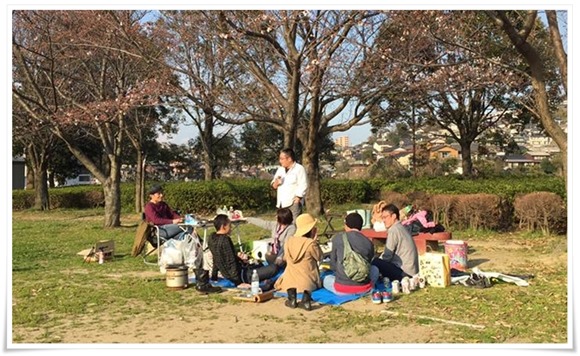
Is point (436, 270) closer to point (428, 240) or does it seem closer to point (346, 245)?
point (346, 245)

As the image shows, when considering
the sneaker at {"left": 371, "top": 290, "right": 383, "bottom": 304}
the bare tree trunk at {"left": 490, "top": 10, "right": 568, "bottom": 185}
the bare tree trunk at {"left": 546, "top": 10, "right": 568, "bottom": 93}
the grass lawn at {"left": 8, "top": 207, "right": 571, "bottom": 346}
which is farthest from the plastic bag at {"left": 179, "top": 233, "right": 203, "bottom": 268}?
the bare tree trunk at {"left": 546, "top": 10, "right": 568, "bottom": 93}

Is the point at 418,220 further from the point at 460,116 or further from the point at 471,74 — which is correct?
the point at 460,116

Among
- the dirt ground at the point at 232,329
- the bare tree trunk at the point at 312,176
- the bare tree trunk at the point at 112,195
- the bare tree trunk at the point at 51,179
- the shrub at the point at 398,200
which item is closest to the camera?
the dirt ground at the point at 232,329

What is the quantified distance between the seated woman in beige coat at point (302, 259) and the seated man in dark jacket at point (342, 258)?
20 cm

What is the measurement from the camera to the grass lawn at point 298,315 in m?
4.82

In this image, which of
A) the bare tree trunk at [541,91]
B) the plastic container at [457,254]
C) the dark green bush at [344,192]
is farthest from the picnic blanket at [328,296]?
the dark green bush at [344,192]

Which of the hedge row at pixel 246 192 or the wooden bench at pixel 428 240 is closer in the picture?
the wooden bench at pixel 428 240

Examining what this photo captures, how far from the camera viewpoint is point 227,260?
6.70 meters

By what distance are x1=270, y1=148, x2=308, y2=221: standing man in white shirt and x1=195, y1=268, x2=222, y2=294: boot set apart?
1.78m

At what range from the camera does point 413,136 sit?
23828 mm

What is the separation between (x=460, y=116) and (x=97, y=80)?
43.7ft

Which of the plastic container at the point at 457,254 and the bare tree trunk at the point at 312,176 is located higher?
the bare tree trunk at the point at 312,176

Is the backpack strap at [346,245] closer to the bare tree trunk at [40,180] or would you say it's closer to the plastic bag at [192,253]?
the plastic bag at [192,253]

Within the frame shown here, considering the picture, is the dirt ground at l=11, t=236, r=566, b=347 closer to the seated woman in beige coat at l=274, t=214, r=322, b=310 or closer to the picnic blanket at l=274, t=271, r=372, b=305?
the picnic blanket at l=274, t=271, r=372, b=305
